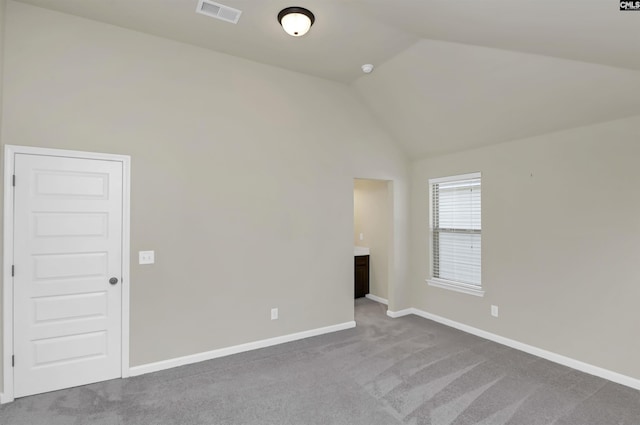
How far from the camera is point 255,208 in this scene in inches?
144

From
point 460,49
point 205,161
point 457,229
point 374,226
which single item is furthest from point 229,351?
point 460,49

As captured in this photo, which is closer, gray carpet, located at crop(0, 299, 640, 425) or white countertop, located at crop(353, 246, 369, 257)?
gray carpet, located at crop(0, 299, 640, 425)

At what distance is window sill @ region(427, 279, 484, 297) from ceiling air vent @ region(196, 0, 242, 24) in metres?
4.17

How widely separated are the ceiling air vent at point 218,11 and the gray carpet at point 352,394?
336 centimetres

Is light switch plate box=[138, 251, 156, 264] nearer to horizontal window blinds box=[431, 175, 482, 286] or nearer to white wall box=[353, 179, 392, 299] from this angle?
white wall box=[353, 179, 392, 299]

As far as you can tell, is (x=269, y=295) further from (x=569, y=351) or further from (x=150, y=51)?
(x=569, y=351)

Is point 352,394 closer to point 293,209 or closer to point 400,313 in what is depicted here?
point 293,209

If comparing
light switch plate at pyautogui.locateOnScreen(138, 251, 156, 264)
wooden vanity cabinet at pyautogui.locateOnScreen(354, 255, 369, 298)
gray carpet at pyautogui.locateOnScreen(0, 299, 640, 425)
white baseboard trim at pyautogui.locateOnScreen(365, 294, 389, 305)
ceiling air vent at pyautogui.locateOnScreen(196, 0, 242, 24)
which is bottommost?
gray carpet at pyautogui.locateOnScreen(0, 299, 640, 425)

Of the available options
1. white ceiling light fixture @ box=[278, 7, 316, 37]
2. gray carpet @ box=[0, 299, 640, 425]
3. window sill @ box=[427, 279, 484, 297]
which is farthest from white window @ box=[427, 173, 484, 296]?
white ceiling light fixture @ box=[278, 7, 316, 37]

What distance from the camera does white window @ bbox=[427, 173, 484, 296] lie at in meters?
4.21

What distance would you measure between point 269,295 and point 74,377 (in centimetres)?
193

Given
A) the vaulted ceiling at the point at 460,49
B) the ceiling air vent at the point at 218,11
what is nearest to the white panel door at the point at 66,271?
the vaulted ceiling at the point at 460,49

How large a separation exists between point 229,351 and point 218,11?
342 cm

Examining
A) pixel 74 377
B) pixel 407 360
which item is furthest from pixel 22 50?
pixel 407 360
